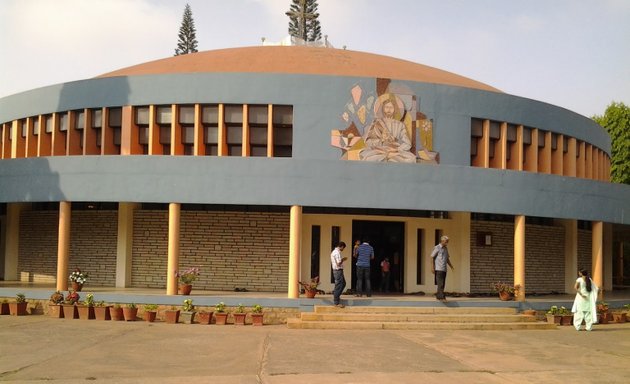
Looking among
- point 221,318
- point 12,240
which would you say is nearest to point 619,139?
point 221,318

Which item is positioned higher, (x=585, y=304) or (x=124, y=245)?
(x=124, y=245)

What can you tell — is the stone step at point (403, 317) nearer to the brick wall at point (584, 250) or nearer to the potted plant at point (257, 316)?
the potted plant at point (257, 316)

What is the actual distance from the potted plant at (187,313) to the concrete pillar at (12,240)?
836cm

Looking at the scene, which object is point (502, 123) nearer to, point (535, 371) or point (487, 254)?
point (487, 254)

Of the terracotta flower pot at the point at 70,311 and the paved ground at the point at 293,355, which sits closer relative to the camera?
the paved ground at the point at 293,355

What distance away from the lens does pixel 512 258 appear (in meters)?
20.2

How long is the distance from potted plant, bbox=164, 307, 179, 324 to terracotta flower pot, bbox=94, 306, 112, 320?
144cm

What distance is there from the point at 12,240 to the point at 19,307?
5.46 meters

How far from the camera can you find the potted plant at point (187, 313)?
15.3 m

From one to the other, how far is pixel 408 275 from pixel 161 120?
8045mm

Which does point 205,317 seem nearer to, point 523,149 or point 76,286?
point 76,286

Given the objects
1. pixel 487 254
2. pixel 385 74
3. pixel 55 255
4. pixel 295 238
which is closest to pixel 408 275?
pixel 487 254

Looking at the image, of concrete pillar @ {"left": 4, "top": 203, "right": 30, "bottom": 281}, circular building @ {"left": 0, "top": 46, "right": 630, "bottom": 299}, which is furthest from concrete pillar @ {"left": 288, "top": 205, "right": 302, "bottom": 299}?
concrete pillar @ {"left": 4, "top": 203, "right": 30, "bottom": 281}

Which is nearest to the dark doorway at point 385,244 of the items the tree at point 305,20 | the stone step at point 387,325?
the stone step at point 387,325
